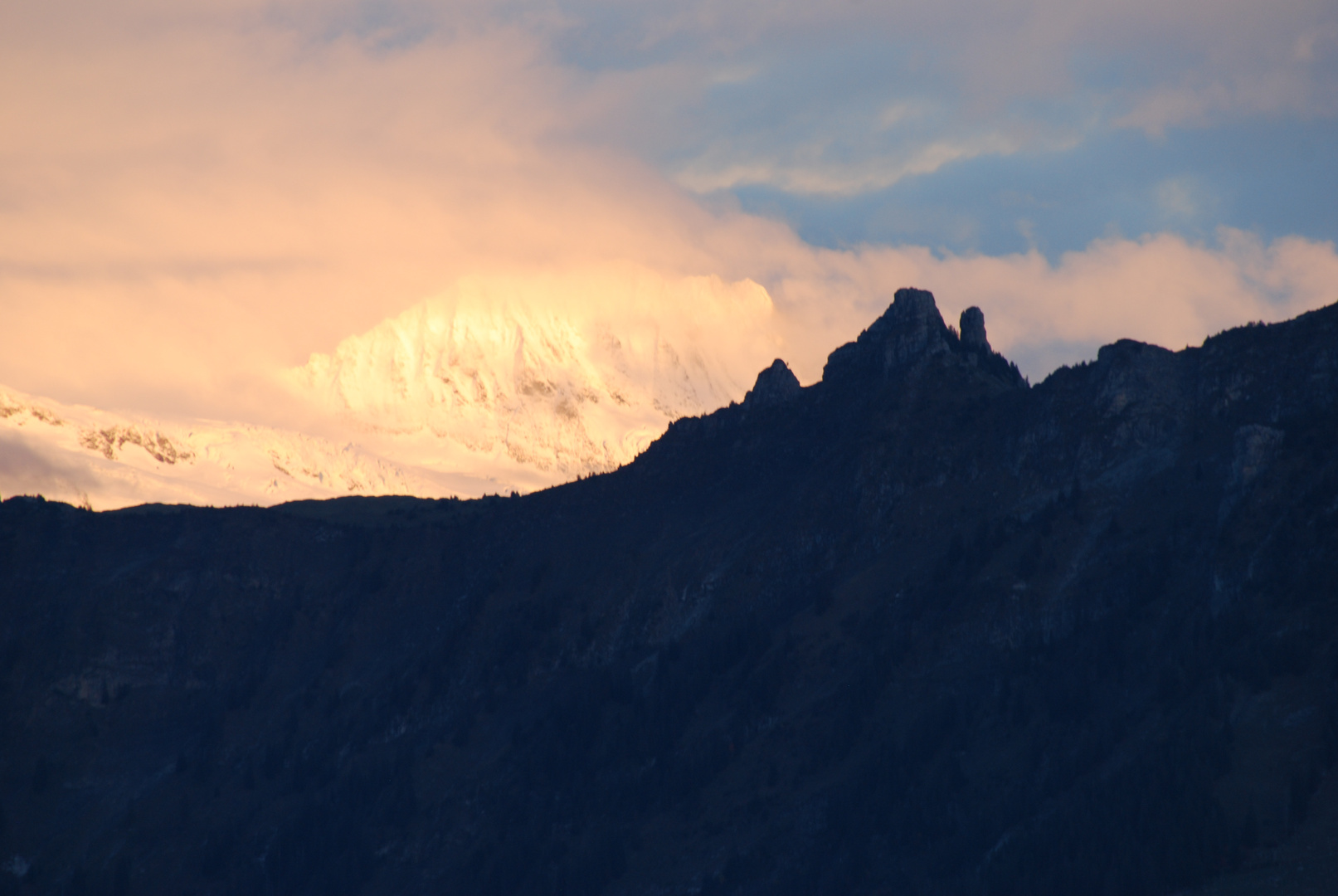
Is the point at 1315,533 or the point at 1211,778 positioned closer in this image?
the point at 1211,778

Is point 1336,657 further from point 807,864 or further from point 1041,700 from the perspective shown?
point 807,864

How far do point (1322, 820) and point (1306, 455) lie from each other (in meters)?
54.9

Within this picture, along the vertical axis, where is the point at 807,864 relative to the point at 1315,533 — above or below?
below

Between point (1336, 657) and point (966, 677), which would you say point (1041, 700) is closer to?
point (966, 677)

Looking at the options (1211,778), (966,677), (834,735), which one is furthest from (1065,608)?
(1211,778)

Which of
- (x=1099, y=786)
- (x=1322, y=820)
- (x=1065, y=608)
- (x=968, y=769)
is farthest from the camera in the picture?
(x=1065, y=608)

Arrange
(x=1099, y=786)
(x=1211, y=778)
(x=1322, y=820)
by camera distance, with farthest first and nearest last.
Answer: (x=1099, y=786)
(x=1211, y=778)
(x=1322, y=820)

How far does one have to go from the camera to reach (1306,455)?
618 ft

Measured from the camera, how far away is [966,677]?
19588 cm

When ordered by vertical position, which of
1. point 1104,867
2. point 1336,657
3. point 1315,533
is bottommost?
point 1104,867

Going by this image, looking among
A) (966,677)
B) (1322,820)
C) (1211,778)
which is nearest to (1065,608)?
(966,677)

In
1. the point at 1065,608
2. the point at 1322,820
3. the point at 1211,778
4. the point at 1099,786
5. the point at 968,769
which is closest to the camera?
the point at 1322,820

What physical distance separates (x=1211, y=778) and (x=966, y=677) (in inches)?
1701

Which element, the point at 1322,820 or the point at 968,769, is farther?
the point at 968,769
